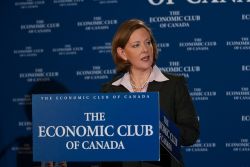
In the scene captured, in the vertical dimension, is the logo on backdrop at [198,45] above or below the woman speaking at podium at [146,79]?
above

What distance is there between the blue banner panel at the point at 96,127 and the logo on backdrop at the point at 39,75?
95.0 inches

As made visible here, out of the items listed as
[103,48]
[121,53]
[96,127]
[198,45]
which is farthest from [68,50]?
[96,127]

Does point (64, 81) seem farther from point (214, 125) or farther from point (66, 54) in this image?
point (214, 125)

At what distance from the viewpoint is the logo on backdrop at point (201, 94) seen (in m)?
3.33

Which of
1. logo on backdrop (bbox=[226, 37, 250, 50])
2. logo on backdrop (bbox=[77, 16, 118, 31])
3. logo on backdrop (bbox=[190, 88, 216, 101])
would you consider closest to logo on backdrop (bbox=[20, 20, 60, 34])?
logo on backdrop (bbox=[77, 16, 118, 31])

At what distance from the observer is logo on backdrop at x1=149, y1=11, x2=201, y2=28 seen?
337 centimetres

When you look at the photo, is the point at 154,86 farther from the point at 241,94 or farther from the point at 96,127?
the point at 241,94

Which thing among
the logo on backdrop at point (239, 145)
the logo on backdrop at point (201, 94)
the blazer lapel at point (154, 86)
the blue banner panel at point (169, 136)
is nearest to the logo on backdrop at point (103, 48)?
the logo on backdrop at point (201, 94)

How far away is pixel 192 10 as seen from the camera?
338 centimetres

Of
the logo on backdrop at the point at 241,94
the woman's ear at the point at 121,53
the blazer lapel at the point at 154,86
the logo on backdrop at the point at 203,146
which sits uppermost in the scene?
the woman's ear at the point at 121,53

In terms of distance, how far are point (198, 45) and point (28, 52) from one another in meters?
1.35

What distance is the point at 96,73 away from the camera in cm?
351

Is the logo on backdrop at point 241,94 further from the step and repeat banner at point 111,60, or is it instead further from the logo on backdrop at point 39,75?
the logo on backdrop at point 39,75

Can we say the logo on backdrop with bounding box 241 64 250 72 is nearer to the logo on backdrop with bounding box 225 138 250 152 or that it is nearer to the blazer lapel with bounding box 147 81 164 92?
the logo on backdrop with bounding box 225 138 250 152
